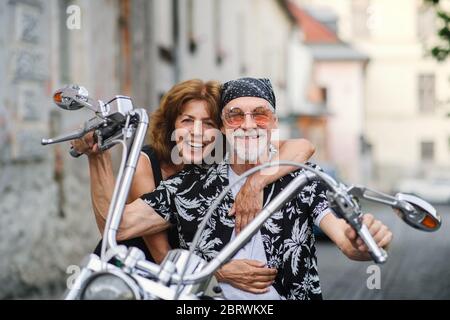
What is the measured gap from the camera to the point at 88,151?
2.56 m

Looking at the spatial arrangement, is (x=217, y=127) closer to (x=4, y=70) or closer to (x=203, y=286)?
(x=203, y=286)

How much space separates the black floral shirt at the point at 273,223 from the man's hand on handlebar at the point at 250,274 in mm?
47

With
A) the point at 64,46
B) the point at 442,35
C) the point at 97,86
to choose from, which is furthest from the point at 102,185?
the point at 97,86

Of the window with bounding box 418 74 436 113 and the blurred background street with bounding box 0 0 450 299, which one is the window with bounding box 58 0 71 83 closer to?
the blurred background street with bounding box 0 0 450 299

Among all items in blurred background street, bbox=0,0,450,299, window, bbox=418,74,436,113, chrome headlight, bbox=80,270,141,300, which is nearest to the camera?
chrome headlight, bbox=80,270,141,300

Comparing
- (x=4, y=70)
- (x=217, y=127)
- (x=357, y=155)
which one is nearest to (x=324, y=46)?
(x=357, y=155)

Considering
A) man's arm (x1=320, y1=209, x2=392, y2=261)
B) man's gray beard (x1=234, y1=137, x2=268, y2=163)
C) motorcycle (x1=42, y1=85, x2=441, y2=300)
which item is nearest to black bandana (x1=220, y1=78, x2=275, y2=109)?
man's gray beard (x1=234, y1=137, x2=268, y2=163)

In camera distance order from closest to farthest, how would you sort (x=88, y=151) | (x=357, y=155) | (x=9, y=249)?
1. (x=88, y=151)
2. (x=9, y=249)
3. (x=357, y=155)

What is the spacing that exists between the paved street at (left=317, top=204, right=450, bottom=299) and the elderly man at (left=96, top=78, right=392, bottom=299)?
11.8 feet

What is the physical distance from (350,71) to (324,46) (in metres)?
2.06

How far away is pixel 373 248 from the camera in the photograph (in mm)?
2021

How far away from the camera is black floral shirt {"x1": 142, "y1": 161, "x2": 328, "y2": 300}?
2.67 meters

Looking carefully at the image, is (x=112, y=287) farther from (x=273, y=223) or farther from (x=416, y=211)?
(x=273, y=223)

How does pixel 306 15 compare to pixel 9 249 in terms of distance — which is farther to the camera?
pixel 306 15
